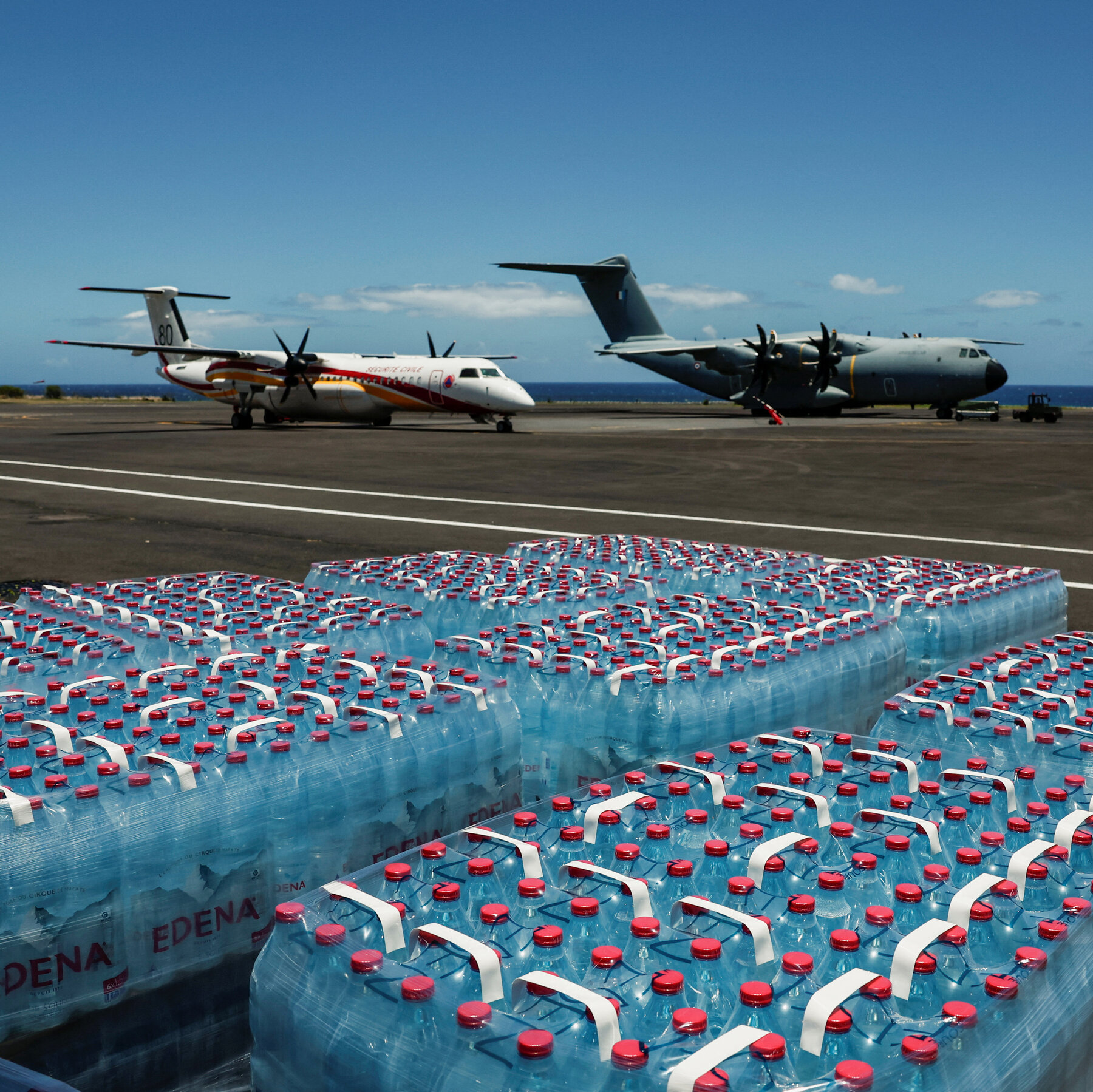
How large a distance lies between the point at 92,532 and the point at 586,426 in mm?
33861

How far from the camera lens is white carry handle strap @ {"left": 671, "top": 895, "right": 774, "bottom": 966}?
8.06 feet

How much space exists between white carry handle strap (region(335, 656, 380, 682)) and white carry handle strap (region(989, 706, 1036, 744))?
2.58m

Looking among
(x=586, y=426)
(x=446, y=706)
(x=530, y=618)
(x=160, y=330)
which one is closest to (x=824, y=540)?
(x=530, y=618)

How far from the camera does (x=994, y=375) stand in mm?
52000

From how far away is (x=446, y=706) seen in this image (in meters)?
4.27

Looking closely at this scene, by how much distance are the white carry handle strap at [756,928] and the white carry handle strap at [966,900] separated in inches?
17.7

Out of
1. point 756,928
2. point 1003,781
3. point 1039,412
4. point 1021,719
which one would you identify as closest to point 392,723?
point 756,928

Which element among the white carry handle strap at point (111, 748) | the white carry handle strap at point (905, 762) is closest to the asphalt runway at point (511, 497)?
the white carry handle strap at point (905, 762)

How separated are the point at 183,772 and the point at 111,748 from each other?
0.90 ft

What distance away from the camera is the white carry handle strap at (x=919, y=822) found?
→ 3.11m

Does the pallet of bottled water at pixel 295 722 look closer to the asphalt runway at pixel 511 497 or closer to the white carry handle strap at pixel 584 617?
the white carry handle strap at pixel 584 617

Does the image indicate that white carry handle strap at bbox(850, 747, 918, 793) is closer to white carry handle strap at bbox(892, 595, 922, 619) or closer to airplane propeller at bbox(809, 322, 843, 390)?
white carry handle strap at bbox(892, 595, 922, 619)

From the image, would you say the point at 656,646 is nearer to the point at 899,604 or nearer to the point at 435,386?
the point at 899,604

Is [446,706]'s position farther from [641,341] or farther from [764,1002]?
[641,341]
